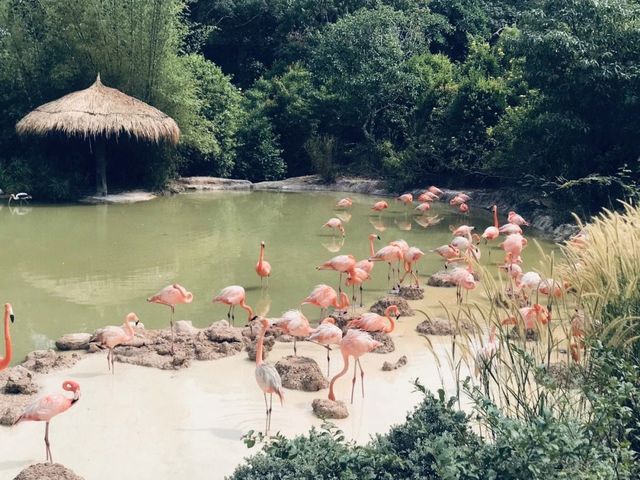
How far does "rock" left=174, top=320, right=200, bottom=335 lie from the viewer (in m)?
7.63

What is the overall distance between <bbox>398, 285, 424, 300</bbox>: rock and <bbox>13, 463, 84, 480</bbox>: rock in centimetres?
516

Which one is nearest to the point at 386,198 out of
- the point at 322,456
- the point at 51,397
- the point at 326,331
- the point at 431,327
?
the point at 431,327

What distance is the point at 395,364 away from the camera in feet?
22.3

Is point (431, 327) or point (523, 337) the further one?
point (431, 327)

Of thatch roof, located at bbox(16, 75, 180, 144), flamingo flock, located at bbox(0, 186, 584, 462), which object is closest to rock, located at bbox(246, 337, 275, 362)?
flamingo flock, located at bbox(0, 186, 584, 462)

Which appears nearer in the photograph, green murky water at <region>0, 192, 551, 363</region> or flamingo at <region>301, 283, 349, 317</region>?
flamingo at <region>301, 283, 349, 317</region>

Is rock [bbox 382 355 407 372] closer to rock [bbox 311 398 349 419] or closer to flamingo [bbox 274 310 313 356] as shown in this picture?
flamingo [bbox 274 310 313 356]

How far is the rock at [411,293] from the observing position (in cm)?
919

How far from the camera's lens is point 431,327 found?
7711 mm

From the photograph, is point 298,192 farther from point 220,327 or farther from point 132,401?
point 132,401

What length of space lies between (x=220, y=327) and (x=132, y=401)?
1.64 metres

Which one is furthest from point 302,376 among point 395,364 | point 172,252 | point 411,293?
point 172,252

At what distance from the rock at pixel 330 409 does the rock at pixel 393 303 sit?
269cm

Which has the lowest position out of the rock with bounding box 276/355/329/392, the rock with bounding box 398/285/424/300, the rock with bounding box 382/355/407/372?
the rock with bounding box 398/285/424/300
